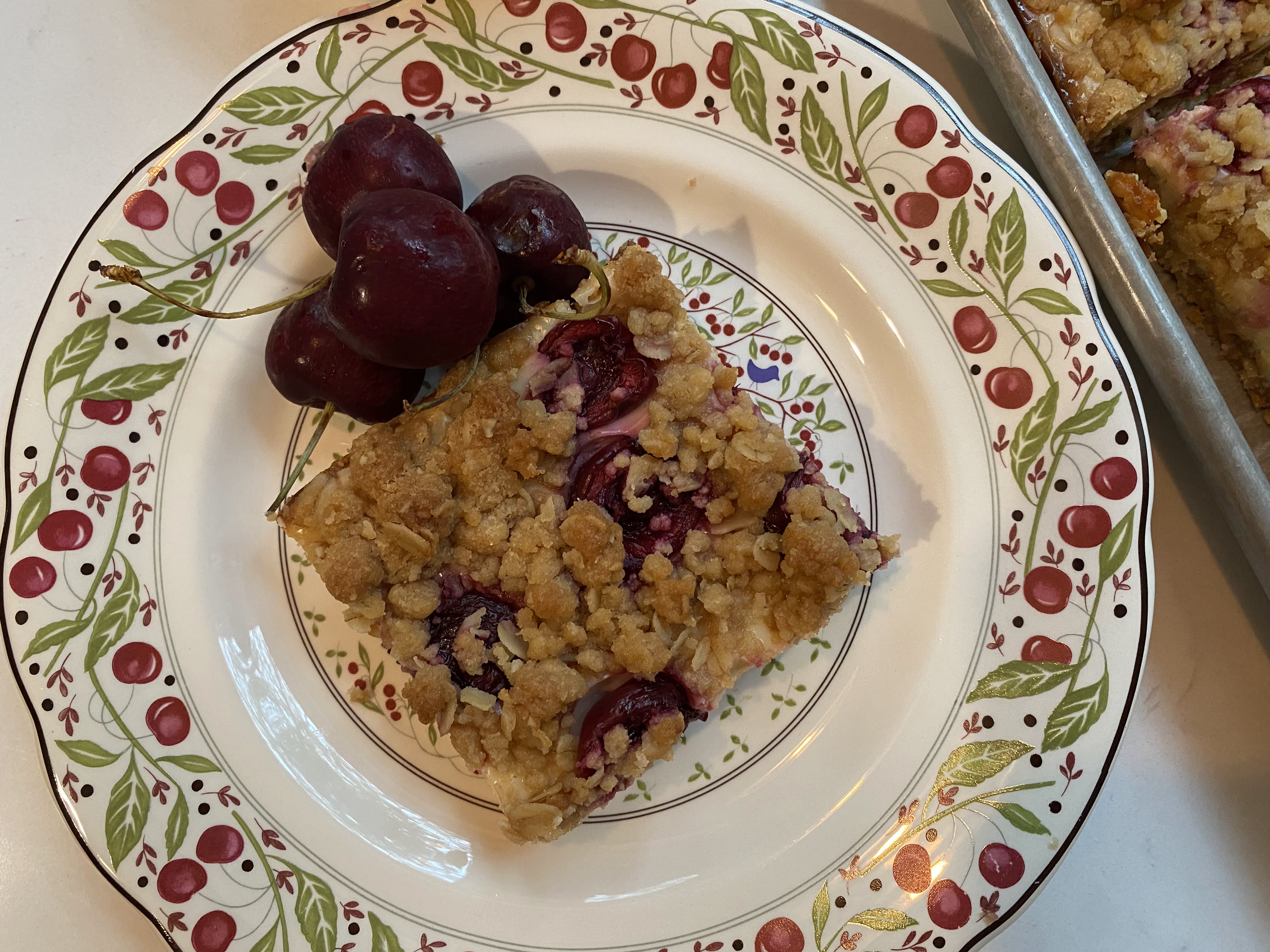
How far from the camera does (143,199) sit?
179 centimetres

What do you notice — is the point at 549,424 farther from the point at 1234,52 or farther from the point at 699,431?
the point at 1234,52

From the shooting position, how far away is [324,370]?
1.67 metres

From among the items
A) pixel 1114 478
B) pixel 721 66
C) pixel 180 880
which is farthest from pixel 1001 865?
pixel 721 66

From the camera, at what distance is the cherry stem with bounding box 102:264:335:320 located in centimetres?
151

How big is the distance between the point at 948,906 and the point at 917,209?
5.23 feet

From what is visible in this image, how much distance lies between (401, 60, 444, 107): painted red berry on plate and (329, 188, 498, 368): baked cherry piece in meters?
0.43

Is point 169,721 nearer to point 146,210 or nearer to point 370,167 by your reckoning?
point 146,210

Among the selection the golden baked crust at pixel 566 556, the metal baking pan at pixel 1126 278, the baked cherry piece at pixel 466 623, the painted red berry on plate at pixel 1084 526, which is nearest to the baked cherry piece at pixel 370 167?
the golden baked crust at pixel 566 556

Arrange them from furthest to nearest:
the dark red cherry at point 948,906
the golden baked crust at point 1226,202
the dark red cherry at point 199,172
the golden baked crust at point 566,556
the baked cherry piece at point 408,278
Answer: the golden baked crust at point 1226,202
the dark red cherry at point 199,172
the dark red cherry at point 948,906
the golden baked crust at point 566,556
the baked cherry piece at point 408,278

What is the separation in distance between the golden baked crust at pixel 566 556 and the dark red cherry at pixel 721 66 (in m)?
0.53

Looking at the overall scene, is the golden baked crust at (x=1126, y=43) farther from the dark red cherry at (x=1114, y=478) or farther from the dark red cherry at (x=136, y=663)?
the dark red cherry at (x=136, y=663)

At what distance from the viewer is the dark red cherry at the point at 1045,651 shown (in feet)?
5.75

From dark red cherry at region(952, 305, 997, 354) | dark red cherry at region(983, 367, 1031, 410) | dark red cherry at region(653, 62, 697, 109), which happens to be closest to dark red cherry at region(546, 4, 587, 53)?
dark red cherry at region(653, 62, 697, 109)

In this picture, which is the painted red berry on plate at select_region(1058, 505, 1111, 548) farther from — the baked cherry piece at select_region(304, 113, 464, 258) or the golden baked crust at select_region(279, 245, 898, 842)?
the baked cherry piece at select_region(304, 113, 464, 258)
